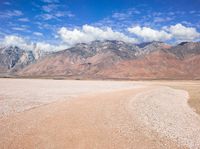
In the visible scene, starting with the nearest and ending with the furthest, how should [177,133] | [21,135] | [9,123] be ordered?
[21,135] < [177,133] < [9,123]

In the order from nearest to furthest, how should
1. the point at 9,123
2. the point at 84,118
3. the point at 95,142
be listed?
the point at 95,142, the point at 9,123, the point at 84,118

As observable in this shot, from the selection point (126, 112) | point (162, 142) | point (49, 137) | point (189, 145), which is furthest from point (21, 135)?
point (126, 112)

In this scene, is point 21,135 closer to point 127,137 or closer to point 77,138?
point 77,138

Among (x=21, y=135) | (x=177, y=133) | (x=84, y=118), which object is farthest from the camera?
(x=84, y=118)

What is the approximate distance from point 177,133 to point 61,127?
7413mm

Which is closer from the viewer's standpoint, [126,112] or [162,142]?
[162,142]

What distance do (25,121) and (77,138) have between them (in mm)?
5688

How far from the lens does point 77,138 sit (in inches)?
500

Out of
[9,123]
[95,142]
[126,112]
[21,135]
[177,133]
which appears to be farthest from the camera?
[126,112]

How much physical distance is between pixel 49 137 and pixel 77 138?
1.55 meters

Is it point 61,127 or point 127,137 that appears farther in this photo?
point 61,127

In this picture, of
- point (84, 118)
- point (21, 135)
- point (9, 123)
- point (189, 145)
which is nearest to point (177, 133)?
point (189, 145)

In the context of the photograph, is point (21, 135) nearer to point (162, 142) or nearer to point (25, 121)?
point (25, 121)

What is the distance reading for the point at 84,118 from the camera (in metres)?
18.0
